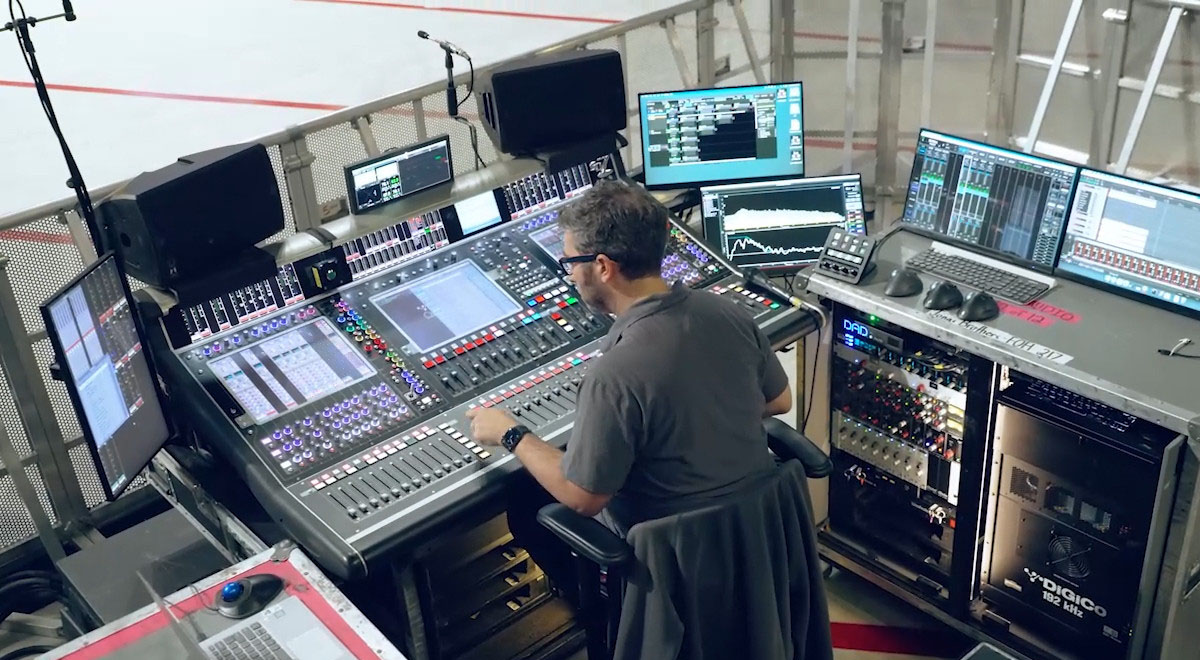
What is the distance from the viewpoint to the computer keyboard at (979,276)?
3.13 metres

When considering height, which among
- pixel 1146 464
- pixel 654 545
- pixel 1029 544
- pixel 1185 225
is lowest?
pixel 1029 544

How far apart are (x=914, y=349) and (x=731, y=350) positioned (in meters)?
1.08

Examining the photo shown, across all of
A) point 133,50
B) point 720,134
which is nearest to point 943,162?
point 720,134

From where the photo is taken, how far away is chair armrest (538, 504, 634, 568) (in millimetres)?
2291

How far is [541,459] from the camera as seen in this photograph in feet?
7.88

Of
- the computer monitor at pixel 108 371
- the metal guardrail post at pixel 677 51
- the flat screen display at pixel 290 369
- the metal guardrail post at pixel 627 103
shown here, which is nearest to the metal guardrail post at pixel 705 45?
the metal guardrail post at pixel 677 51

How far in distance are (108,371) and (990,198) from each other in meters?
2.32

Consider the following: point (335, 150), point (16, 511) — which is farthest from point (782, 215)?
point (16, 511)

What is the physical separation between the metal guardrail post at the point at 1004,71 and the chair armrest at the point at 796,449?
2809mm

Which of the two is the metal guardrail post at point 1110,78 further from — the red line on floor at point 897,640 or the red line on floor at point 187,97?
the red line on floor at point 187,97

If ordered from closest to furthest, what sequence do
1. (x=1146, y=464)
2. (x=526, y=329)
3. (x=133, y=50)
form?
(x=1146, y=464)
(x=526, y=329)
(x=133, y=50)

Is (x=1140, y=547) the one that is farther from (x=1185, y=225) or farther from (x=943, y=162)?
(x=943, y=162)

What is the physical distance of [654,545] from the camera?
227 centimetres

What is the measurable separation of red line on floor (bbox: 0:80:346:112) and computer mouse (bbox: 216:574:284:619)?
6267 mm
